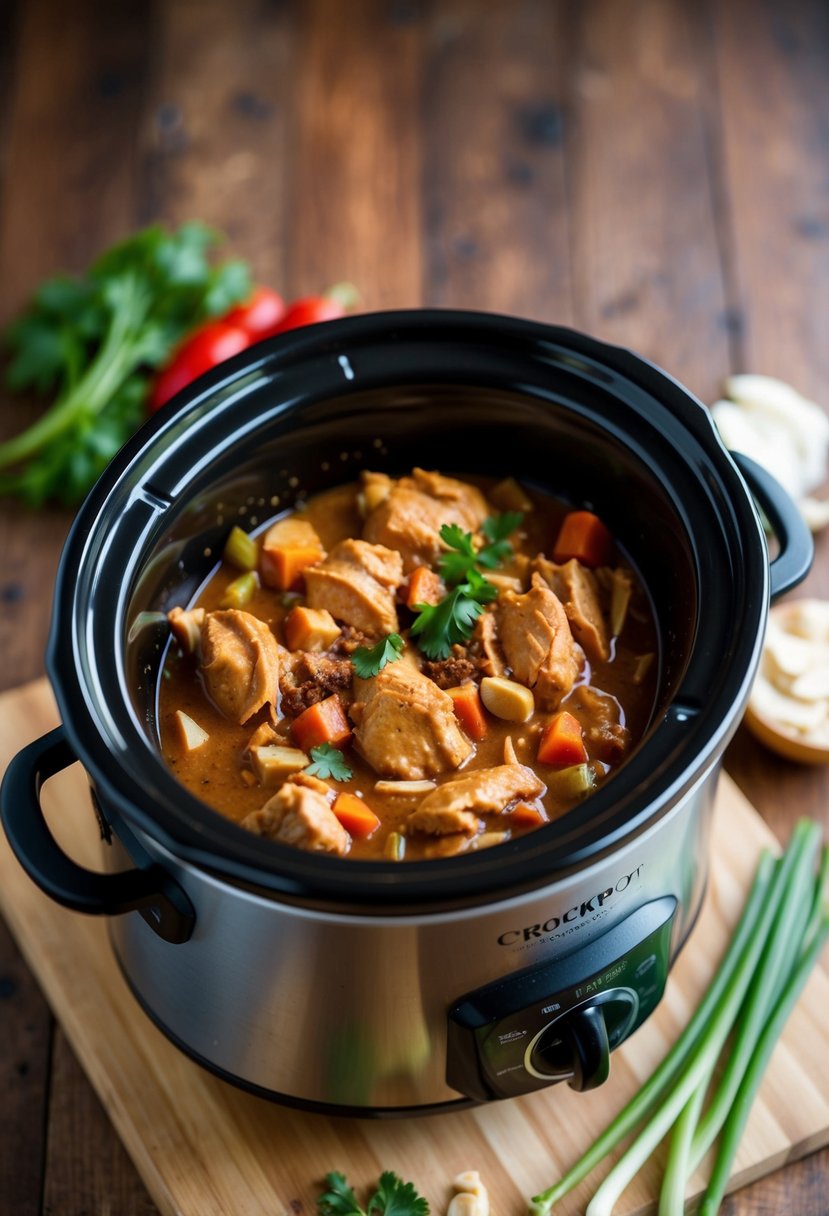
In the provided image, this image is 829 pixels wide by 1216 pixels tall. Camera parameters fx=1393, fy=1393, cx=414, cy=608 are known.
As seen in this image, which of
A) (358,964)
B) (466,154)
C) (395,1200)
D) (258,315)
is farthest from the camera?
(466,154)

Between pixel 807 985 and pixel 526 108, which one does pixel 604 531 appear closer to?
pixel 807 985

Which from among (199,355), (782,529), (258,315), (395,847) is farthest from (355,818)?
(258,315)

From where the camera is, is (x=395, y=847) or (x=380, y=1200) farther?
(x=380, y=1200)

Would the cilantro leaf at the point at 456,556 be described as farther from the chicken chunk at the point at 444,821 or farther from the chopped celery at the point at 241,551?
the chicken chunk at the point at 444,821

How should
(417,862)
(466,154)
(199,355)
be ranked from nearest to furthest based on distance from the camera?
(417,862) < (199,355) < (466,154)

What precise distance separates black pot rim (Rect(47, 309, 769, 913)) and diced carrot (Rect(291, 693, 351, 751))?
364mm

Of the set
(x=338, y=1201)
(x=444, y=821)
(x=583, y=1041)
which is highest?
(x=444, y=821)

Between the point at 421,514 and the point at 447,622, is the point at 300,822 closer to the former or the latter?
the point at 447,622

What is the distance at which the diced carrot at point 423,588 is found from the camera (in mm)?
2666

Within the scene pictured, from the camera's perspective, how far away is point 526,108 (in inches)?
181

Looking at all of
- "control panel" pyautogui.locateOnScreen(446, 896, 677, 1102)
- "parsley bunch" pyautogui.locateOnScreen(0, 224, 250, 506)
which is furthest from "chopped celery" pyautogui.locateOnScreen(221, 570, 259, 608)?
"parsley bunch" pyautogui.locateOnScreen(0, 224, 250, 506)

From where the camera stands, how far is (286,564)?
2.75 m

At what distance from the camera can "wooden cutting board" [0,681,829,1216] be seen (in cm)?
257

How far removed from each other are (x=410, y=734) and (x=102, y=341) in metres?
2.09
